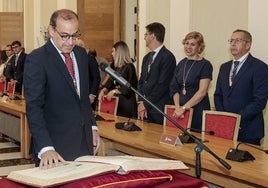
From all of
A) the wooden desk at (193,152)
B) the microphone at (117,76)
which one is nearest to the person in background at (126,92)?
the wooden desk at (193,152)

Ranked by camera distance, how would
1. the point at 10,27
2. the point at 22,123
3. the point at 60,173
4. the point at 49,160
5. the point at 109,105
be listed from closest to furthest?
1. the point at 60,173
2. the point at 49,160
3. the point at 109,105
4. the point at 22,123
5. the point at 10,27

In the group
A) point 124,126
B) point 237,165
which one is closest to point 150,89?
point 124,126

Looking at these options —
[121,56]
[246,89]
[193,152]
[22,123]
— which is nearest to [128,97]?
[121,56]

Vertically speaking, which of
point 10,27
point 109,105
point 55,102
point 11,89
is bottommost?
point 11,89

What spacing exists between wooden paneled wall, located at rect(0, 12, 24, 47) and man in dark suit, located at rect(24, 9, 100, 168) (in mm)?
9353

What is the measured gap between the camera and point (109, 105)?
207 inches

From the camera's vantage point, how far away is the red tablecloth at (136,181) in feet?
5.28

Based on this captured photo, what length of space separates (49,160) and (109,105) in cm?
328

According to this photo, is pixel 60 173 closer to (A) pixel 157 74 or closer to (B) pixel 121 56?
(A) pixel 157 74

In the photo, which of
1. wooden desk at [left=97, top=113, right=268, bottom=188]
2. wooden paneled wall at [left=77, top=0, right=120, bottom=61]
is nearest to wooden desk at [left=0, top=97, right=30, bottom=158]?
wooden desk at [left=97, top=113, right=268, bottom=188]

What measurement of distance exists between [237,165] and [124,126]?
1493 millimetres

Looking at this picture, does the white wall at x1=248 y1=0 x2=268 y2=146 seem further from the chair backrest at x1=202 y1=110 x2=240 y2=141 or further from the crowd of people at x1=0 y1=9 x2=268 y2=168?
the chair backrest at x1=202 y1=110 x2=240 y2=141

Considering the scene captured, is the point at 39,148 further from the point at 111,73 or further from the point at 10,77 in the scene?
the point at 10,77

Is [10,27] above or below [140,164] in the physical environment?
above
